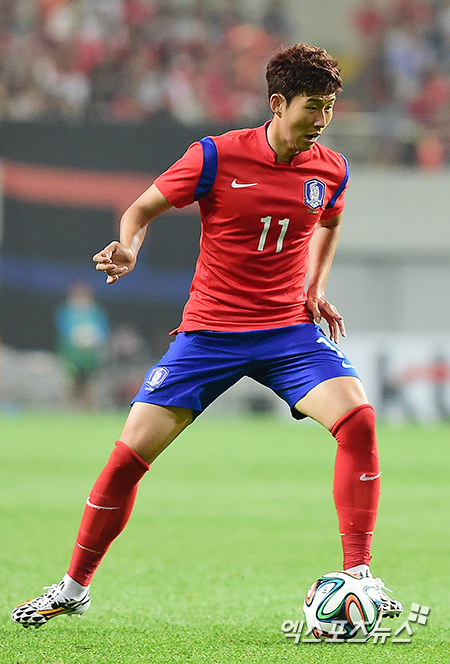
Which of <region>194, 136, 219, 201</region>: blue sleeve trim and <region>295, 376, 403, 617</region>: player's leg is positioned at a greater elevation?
<region>194, 136, 219, 201</region>: blue sleeve trim

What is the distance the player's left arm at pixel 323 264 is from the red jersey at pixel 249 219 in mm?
140

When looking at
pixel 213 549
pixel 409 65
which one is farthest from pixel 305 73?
pixel 409 65

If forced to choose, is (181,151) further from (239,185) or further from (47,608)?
(47,608)

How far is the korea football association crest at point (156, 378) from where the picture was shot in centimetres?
425

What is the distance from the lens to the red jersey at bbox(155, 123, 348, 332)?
4297mm

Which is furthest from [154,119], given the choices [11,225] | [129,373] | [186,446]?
[186,446]

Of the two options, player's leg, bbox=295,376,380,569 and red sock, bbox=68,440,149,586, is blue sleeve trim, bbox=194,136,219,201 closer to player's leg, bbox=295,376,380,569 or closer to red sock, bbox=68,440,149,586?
player's leg, bbox=295,376,380,569

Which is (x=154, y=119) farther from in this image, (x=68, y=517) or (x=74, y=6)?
(x=68, y=517)

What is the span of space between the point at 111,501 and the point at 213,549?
2.25m

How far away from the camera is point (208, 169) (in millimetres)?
4266

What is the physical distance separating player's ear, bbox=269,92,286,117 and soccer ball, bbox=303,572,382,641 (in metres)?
1.85

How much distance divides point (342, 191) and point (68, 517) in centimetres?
387

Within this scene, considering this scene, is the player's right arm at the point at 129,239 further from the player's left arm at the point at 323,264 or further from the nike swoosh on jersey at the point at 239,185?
the player's left arm at the point at 323,264

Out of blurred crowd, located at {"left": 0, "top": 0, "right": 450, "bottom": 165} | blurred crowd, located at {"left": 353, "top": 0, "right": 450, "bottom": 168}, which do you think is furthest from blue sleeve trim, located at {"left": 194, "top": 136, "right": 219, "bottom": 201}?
blurred crowd, located at {"left": 353, "top": 0, "right": 450, "bottom": 168}
